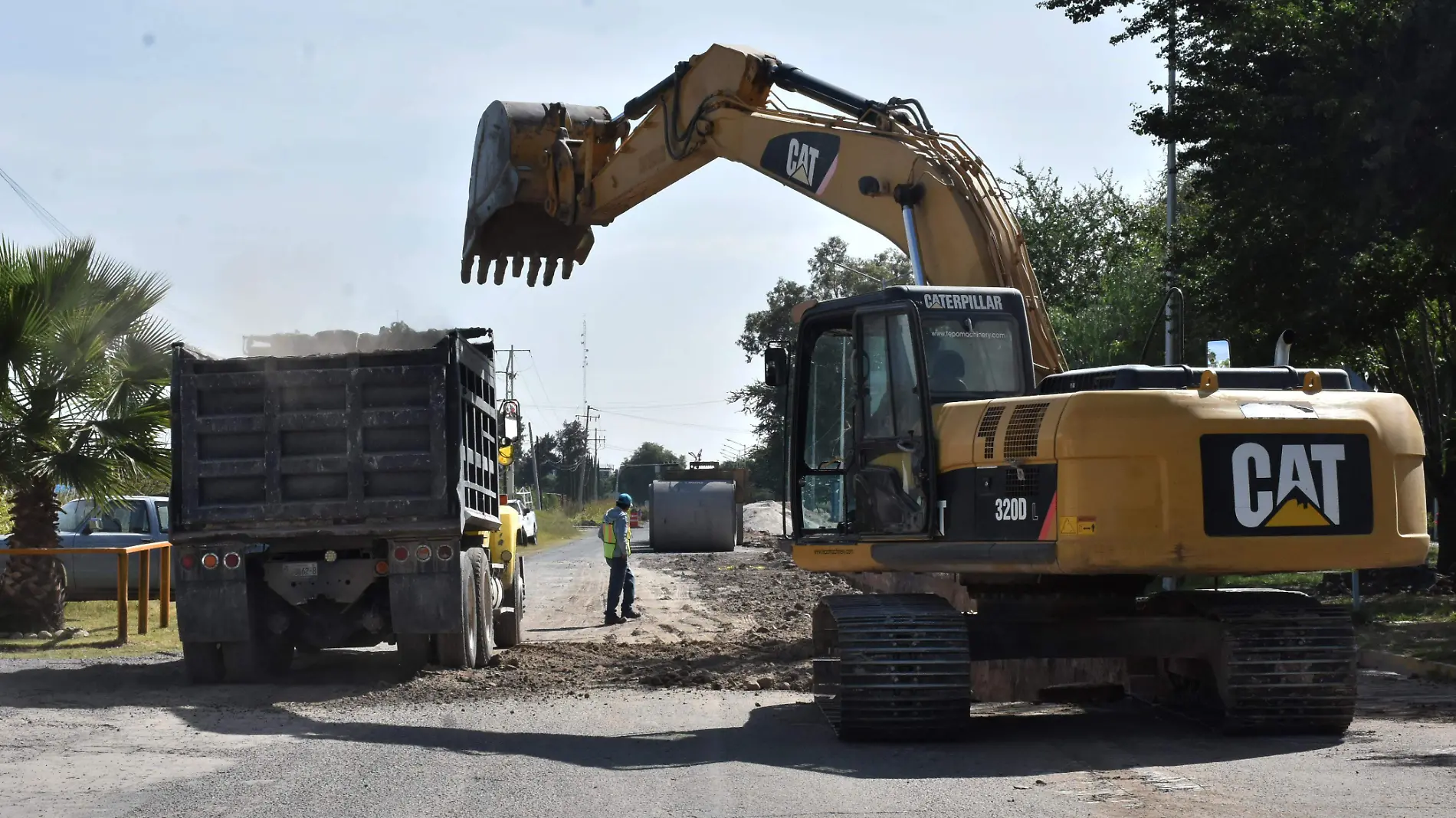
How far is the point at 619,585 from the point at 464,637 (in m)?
7.35

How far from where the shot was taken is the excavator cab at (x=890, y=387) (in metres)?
10.2

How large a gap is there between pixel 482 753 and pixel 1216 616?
15.8 ft

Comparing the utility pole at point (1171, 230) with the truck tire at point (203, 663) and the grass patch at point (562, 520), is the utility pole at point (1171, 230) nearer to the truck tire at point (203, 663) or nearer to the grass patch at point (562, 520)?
the truck tire at point (203, 663)

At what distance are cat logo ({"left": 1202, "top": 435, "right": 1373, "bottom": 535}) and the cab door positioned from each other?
1806mm

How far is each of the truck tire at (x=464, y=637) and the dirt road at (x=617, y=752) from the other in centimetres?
24

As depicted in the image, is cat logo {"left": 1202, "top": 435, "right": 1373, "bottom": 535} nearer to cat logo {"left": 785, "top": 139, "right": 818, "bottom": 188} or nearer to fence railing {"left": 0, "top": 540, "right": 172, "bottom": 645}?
cat logo {"left": 785, "top": 139, "right": 818, "bottom": 188}

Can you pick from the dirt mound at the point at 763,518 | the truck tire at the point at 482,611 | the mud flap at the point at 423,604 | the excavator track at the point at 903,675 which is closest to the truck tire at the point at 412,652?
the mud flap at the point at 423,604

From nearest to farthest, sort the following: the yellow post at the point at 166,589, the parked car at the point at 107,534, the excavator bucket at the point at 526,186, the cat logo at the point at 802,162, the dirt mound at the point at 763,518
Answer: the cat logo at the point at 802,162
the excavator bucket at the point at 526,186
the yellow post at the point at 166,589
the parked car at the point at 107,534
the dirt mound at the point at 763,518

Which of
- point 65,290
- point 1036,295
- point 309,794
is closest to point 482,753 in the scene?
point 309,794

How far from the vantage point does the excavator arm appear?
11.9 meters

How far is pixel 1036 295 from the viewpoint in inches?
464

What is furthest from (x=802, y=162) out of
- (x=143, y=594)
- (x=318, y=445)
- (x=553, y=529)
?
(x=553, y=529)

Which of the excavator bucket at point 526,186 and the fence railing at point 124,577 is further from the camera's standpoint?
the fence railing at point 124,577

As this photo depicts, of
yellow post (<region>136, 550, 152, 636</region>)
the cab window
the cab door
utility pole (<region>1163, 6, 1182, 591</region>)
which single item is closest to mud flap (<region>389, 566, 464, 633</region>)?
the cab door
